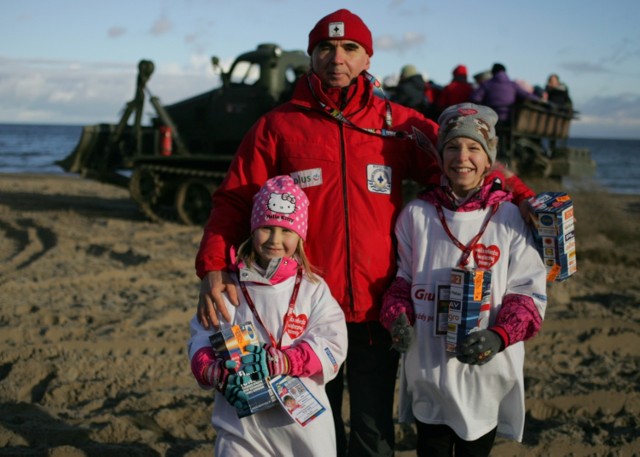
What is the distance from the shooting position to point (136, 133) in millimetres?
11531

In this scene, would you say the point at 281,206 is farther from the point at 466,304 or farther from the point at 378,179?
the point at 466,304

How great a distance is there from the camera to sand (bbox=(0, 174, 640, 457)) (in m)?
3.78

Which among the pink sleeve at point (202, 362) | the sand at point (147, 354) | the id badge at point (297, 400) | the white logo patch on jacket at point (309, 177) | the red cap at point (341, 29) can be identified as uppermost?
the red cap at point (341, 29)

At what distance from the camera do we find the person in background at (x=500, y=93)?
32.1 ft

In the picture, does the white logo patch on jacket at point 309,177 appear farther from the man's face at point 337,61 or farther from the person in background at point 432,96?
the person in background at point 432,96

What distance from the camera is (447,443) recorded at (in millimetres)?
2623

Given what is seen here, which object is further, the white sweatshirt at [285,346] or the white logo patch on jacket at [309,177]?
the white logo patch on jacket at [309,177]

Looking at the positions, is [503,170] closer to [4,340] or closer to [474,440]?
[474,440]

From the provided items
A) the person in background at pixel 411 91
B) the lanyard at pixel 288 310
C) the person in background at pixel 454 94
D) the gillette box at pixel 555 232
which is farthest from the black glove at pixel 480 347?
the person in background at pixel 454 94

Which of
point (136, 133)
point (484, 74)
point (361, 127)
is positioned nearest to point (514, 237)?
point (361, 127)

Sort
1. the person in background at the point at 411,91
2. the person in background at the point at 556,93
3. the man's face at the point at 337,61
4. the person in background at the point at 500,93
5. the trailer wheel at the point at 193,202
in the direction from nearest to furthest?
the man's face at the point at 337,61, the person in background at the point at 411,91, the person in background at the point at 500,93, the trailer wheel at the point at 193,202, the person in background at the point at 556,93

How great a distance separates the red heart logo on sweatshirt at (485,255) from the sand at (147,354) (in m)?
1.49

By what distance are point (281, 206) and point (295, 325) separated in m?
0.40

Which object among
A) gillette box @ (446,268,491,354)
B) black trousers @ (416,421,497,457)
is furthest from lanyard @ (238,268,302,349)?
black trousers @ (416,421,497,457)
